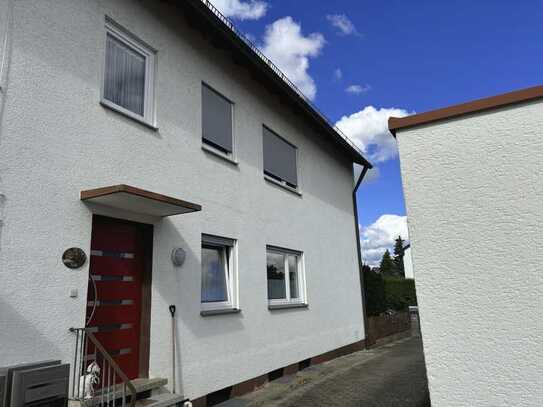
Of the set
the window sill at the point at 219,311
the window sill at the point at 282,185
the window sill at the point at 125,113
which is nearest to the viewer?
the window sill at the point at 125,113

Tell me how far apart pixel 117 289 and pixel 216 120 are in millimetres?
3500

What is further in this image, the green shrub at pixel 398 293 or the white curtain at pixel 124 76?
the green shrub at pixel 398 293

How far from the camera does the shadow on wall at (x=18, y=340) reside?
3.82 m

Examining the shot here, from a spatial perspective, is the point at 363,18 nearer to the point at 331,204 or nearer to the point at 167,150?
the point at 331,204

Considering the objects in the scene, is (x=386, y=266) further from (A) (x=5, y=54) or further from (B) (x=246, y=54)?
(A) (x=5, y=54)

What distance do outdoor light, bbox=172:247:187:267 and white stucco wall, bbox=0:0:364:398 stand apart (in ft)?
0.30

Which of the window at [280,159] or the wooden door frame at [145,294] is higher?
the window at [280,159]

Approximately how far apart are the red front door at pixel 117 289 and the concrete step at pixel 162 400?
40 cm

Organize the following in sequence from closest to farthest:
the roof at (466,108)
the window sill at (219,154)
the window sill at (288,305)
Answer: the roof at (466,108) < the window sill at (219,154) < the window sill at (288,305)

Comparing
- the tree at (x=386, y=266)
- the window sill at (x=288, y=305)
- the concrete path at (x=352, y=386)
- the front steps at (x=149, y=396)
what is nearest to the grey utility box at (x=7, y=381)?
the front steps at (x=149, y=396)

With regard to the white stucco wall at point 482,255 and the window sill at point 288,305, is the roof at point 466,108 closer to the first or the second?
the white stucco wall at point 482,255

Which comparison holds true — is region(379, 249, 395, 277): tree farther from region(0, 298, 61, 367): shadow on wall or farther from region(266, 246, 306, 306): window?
region(0, 298, 61, 367): shadow on wall

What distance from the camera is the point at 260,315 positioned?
7.72 meters

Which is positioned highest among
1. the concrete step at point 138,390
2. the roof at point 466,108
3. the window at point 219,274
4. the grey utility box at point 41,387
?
the roof at point 466,108
